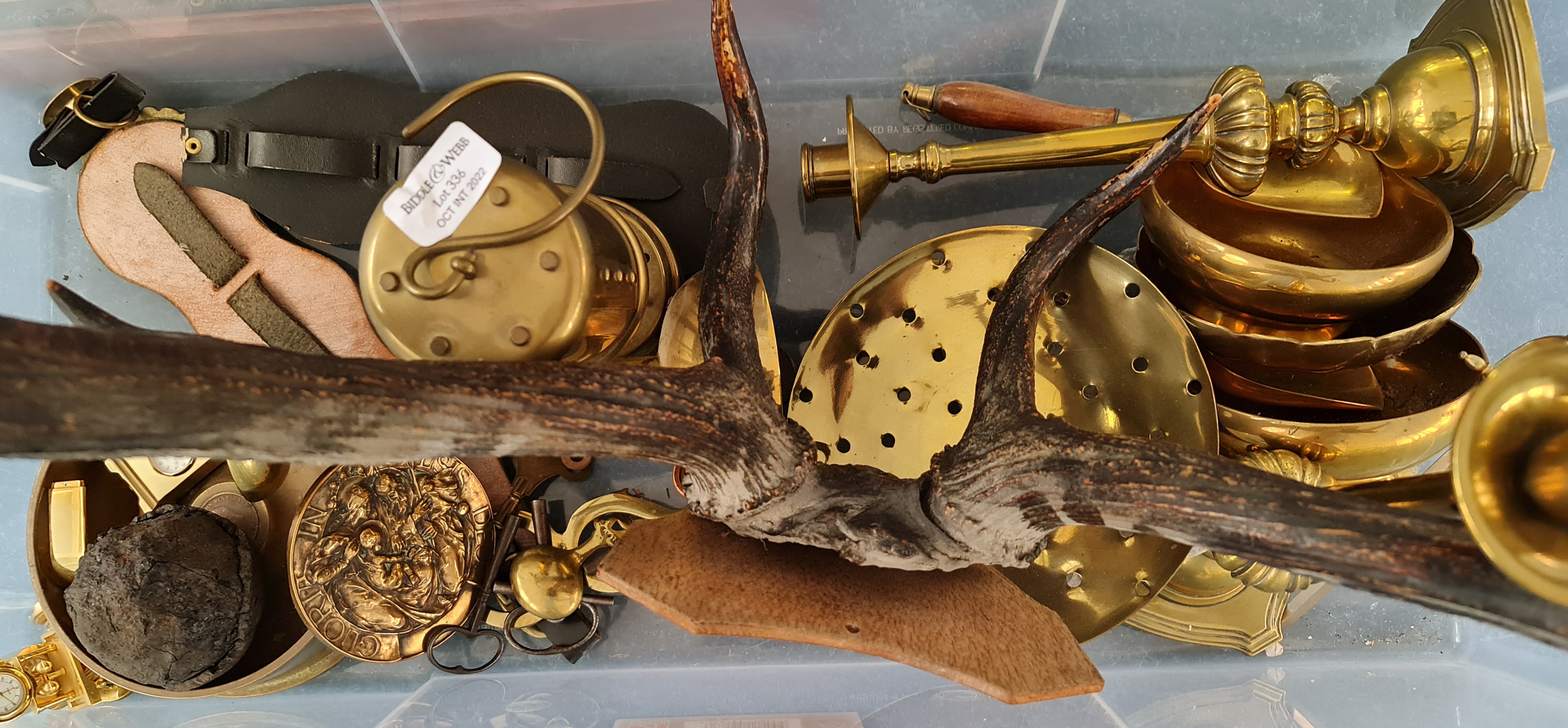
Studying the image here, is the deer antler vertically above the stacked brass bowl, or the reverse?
the stacked brass bowl

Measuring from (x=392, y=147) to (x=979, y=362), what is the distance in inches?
27.7

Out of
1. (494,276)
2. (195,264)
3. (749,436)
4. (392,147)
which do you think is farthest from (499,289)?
(195,264)

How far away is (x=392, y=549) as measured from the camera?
0.94 metres

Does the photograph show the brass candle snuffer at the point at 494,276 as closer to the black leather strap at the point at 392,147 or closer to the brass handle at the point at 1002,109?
the black leather strap at the point at 392,147

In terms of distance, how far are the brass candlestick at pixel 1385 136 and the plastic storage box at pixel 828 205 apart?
5.6 inches

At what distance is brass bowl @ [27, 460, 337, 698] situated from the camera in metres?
0.93

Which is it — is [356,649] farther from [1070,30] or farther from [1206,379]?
[1070,30]

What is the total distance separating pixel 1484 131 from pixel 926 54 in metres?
0.56

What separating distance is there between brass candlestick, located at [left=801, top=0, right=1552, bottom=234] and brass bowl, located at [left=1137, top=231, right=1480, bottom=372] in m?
0.08

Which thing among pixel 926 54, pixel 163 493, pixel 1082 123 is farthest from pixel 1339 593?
pixel 163 493

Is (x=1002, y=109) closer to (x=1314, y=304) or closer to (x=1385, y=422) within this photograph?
(x=1314, y=304)

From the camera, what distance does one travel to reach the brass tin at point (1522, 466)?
404 mm

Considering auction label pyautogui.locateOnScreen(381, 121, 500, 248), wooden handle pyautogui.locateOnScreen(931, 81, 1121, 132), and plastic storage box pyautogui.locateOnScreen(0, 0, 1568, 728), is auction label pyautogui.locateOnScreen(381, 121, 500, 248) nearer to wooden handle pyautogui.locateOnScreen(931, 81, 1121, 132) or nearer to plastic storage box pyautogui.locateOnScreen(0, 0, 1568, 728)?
plastic storage box pyautogui.locateOnScreen(0, 0, 1568, 728)

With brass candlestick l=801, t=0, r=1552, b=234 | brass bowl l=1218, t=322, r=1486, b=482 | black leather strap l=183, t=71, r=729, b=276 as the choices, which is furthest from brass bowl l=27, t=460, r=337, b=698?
brass bowl l=1218, t=322, r=1486, b=482
